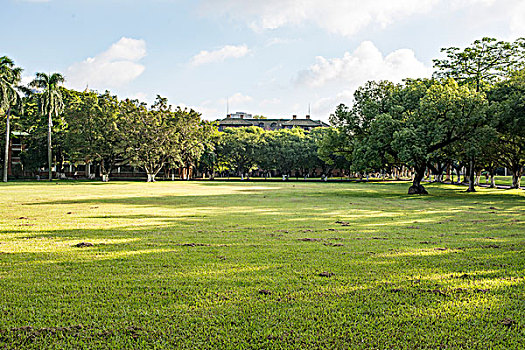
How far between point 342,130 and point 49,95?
43.3 meters

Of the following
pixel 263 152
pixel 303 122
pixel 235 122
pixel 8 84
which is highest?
pixel 303 122

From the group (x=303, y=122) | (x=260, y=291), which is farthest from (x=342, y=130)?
(x=303, y=122)

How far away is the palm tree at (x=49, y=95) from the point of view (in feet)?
197

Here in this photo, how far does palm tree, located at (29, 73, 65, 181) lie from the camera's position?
60.0 meters

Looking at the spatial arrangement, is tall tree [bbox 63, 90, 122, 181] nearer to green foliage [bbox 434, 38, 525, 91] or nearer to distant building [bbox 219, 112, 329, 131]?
green foliage [bbox 434, 38, 525, 91]

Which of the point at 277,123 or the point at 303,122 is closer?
the point at 303,122

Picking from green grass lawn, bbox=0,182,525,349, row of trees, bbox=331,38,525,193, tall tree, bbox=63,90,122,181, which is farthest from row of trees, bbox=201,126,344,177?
green grass lawn, bbox=0,182,525,349

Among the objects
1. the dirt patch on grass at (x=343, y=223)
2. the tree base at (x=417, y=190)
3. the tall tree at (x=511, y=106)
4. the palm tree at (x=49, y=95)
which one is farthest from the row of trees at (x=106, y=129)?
the dirt patch on grass at (x=343, y=223)

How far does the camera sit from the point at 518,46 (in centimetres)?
3672

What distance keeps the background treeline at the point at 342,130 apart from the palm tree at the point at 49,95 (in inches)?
6.0

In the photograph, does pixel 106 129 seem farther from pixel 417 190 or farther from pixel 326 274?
pixel 326 274

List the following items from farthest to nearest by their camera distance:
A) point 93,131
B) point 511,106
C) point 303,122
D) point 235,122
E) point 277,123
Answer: point 277,123 < point 303,122 < point 235,122 < point 93,131 < point 511,106

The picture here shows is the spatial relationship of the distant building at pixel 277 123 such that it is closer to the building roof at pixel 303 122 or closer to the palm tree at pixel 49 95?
the building roof at pixel 303 122

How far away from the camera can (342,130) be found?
40.7m
